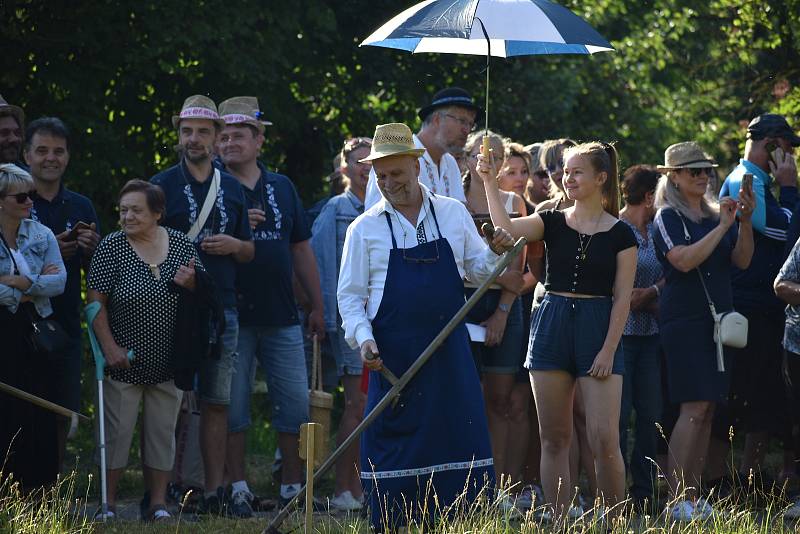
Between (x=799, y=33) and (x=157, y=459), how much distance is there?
25.5 ft

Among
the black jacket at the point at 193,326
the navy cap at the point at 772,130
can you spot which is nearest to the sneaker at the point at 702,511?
the navy cap at the point at 772,130

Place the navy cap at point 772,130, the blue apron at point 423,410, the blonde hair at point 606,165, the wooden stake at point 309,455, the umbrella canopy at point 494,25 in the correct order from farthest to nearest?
the navy cap at point 772,130
the blonde hair at point 606,165
the umbrella canopy at point 494,25
the blue apron at point 423,410
the wooden stake at point 309,455

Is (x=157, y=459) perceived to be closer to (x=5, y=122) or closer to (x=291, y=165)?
(x=5, y=122)

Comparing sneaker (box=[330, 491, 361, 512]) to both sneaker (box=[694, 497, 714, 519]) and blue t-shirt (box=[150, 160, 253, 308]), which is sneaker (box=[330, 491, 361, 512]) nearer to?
blue t-shirt (box=[150, 160, 253, 308])

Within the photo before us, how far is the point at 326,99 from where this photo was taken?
50.6 feet

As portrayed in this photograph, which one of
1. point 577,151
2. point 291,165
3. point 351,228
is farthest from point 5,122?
point 291,165

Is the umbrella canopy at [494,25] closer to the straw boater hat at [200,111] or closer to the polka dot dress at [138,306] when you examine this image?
the straw boater hat at [200,111]

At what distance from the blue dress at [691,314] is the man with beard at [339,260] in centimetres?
205

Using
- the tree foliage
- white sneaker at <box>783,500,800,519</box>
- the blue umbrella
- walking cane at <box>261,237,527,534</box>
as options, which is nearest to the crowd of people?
walking cane at <box>261,237,527,534</box>

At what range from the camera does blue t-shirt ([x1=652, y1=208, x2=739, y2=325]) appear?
802 cm

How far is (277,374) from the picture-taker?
855 centimetres

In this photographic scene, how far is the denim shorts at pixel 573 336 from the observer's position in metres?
6.70

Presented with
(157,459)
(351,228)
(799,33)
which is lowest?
(157,459)

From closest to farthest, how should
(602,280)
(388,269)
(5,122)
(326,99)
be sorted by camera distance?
1. (388,269)
2. (602,280)
3. (5,122)
4. (326,99)
